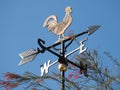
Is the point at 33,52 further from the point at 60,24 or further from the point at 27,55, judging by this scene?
the point at 60,24

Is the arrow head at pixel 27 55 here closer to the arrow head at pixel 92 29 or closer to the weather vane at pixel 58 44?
the weather vane at pixel 58 44

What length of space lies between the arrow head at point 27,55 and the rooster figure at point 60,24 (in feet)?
1.44

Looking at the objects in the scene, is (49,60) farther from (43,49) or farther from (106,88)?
(106,88)

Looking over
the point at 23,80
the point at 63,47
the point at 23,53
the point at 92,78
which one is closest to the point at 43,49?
the point at 63,47

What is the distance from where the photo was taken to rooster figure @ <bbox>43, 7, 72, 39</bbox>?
498 centimetres

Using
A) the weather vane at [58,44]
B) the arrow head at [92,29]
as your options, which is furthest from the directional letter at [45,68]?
the arrow head at [92,29]

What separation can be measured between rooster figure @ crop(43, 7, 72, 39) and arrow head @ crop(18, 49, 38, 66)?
0.44 metres

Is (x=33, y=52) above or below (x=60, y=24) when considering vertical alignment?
below

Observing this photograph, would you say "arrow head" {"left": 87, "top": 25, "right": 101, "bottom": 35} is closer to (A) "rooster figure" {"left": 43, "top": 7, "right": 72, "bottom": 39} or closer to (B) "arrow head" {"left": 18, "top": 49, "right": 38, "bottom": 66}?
(A) "rooster figure" {"left": 43, "top": 7, "right": 72, "bottom": 39}

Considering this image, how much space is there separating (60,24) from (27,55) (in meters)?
0.67

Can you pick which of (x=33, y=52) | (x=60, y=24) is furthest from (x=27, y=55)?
(x=60, y=24)

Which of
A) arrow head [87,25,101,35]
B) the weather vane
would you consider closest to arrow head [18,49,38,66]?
the weather vane

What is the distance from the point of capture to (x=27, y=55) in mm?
5078

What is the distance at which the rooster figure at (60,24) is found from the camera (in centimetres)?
498
